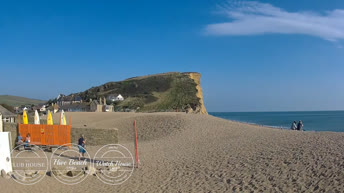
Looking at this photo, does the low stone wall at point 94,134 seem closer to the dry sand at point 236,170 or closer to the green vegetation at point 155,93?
the dry sand at point 236,170

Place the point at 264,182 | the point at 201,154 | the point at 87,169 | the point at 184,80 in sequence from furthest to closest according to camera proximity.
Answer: the point at 184,80 → the point at 201,154 → the point at 87,169 → the point at 264,182

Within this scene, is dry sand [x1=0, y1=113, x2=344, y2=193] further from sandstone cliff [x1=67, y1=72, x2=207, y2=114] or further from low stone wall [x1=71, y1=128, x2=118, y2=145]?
sandstone cliff [x1=67, y1=72, x2=207, y2=114]

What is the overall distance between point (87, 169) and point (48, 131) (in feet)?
26.7

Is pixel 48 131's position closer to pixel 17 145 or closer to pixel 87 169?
pixel 17 145

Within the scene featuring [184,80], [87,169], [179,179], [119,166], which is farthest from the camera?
[184,80]

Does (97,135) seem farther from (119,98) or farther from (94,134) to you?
(119,98)

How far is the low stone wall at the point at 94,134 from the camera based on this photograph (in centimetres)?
2017

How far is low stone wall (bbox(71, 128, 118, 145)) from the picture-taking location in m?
20.4

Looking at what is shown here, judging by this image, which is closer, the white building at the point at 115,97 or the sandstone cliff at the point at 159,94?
the sandstone cliff at the point at 159,94

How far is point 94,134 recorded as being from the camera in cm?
2047

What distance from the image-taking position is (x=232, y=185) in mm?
10117

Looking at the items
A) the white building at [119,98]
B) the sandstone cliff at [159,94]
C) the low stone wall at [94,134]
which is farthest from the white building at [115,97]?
the low stone wall at [94,134]

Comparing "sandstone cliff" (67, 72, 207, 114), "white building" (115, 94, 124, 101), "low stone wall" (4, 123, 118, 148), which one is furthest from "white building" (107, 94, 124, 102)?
"low stone wall" (4, 123, 118, 148)

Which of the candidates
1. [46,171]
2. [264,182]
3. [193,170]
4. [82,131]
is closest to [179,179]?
[193,170]
